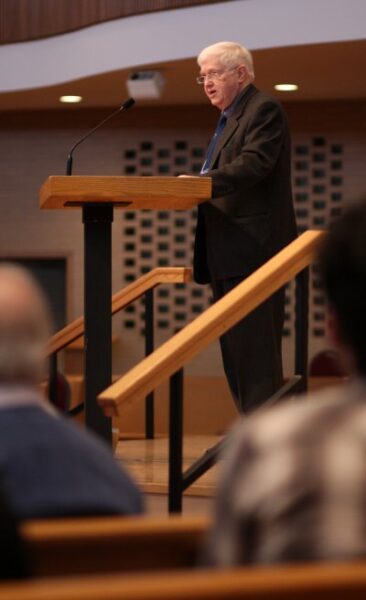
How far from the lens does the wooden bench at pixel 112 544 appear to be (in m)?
1.58

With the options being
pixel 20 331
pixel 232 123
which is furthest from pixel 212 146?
pixel 20 331

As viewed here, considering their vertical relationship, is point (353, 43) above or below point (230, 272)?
above

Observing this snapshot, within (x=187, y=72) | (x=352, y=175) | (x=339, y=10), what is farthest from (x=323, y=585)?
(x=352, y=175)

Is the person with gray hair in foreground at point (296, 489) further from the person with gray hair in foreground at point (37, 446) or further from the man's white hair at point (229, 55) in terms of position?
the man's white hair at point (229, 55)

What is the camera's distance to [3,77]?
10.0 m

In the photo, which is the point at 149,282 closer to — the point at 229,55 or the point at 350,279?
the point at 229,55

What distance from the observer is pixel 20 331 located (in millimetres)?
1804

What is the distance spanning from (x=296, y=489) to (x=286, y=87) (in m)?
8.86

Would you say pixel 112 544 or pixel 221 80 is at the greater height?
pixel 221 80

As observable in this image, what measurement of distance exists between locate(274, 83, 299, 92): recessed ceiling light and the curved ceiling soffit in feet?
4.80

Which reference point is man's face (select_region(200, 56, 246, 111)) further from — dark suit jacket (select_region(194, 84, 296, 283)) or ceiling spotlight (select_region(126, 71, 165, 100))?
ceiling spotlight (select_region(126, 71, 165, 100))

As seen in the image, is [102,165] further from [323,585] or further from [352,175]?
[323,585]

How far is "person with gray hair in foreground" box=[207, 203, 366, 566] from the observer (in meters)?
1.40

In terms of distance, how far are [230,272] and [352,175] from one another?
260 inches
